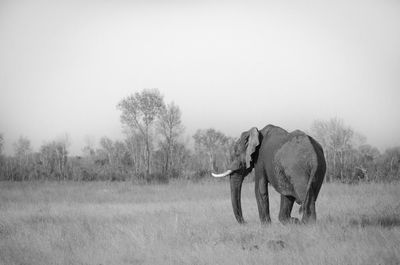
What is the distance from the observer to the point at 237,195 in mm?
11414

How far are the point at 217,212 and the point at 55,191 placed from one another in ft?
42.7

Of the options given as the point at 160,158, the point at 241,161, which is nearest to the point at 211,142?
the point at 160,158

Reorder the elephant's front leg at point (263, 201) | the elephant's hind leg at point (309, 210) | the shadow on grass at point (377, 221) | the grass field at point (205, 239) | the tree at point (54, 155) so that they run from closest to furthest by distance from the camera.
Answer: the grass field at point (205, 239) < the elephant's hind leg at point (309, 210) < the shadow on grass at point (377, 221) < the elephant's front leg at point (263, 201) < the tree at point (54, 155)

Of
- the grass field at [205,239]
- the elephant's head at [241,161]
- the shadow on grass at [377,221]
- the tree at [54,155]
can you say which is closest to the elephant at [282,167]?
the elephant's head at [241,161]

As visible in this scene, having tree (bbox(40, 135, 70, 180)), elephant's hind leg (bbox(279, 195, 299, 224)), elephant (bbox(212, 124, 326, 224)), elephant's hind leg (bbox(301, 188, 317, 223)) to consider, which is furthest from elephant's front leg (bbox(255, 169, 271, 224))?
tree (bbox(40, 135, 70, 180))

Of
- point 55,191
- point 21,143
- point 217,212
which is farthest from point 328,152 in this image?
point 21,143

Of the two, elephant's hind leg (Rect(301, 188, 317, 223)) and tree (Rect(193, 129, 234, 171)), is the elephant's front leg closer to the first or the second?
elephant's hind leg (Rect(301, 188, 317, 223))

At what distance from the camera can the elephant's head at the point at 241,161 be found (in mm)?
11148

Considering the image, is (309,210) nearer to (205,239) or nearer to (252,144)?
(205,239)

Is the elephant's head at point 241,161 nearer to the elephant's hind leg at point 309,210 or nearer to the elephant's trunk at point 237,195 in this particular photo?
the elephant's trunk at point 237,195

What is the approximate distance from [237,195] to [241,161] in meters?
0.93

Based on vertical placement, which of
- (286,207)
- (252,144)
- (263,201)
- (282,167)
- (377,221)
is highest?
(252,144)

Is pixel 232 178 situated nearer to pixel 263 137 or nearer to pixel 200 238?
pixel 263 137

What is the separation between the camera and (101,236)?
9492 millimetres
